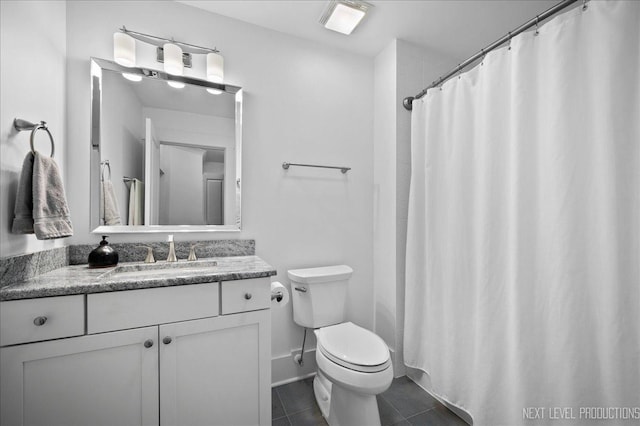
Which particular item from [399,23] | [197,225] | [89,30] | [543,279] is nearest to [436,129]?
[399,23]

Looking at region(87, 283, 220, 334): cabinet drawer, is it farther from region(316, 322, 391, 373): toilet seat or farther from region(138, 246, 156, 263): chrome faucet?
region(316, 322, 391, 373): toilet seat

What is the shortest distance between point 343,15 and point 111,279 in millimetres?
1897

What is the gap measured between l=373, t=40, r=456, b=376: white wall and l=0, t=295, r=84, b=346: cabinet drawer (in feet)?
5.61

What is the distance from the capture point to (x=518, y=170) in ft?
3.82

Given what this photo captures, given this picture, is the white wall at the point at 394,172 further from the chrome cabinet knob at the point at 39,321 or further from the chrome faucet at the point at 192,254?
the chrome cabinet knob at the point at 39,321

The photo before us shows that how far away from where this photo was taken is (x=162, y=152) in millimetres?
1600

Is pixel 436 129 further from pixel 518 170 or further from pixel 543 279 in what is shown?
pixel 543 279

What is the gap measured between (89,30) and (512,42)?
2140mm

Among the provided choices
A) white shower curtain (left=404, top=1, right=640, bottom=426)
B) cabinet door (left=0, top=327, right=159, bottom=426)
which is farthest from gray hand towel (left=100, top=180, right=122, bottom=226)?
white shower curtain (left=404, top=1, right=640, bottom=426)

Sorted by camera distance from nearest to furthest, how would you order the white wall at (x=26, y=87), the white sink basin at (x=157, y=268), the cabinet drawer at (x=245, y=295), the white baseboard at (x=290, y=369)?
the white wall at (x=26, y=87) → the cabinet drawer at (x=245, y=295) → the white sink basin at (x=157, y=268) → the white baseboard at (x=290, y=369)

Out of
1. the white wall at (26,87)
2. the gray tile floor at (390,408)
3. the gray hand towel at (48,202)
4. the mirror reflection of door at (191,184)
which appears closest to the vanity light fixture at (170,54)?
the white wall at (26,87)

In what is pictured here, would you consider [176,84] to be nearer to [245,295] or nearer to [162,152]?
[162,152]

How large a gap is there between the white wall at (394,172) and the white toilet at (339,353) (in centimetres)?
38

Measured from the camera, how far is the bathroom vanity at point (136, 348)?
0.94m
